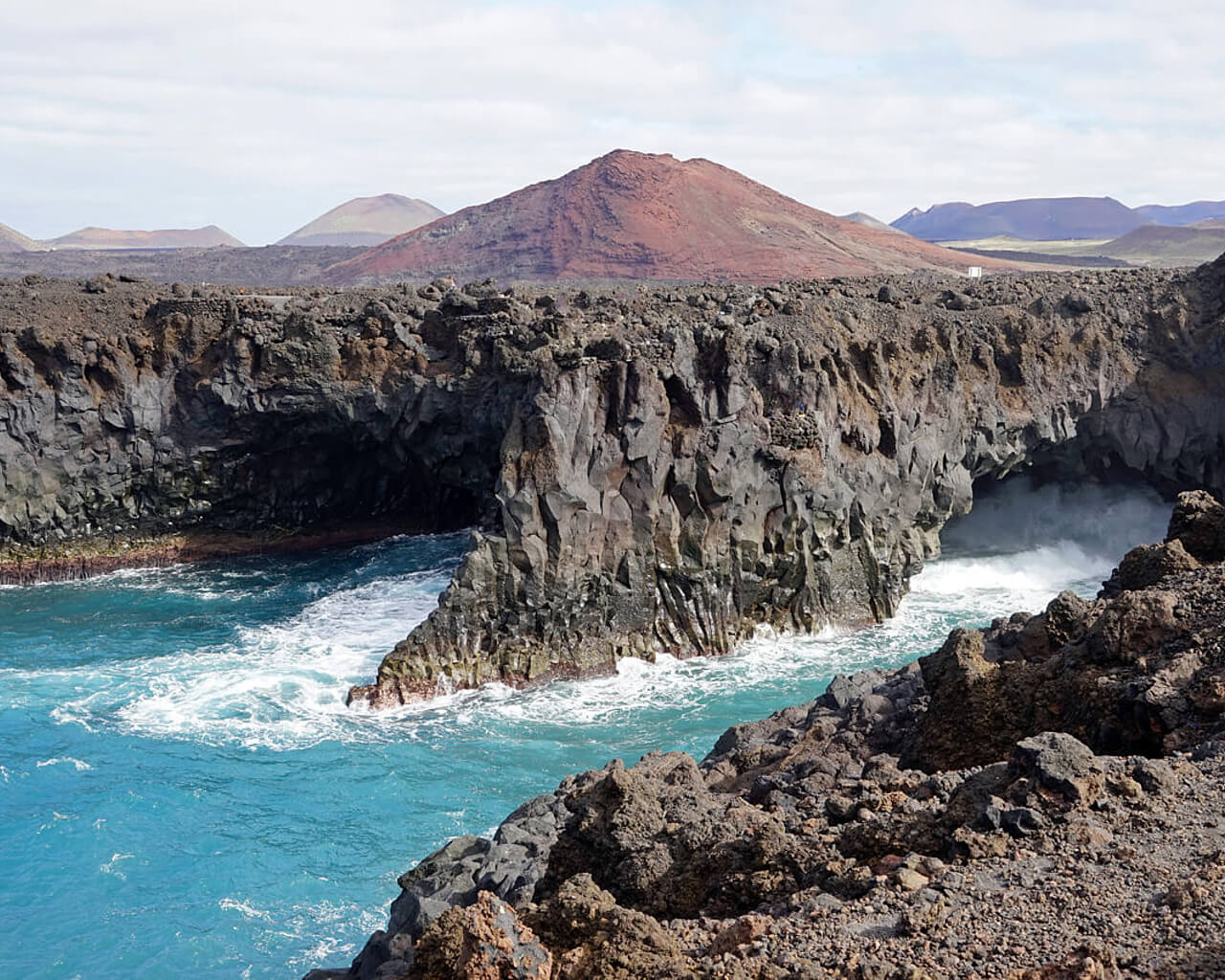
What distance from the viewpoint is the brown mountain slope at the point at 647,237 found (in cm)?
8094

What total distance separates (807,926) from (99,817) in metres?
19.0

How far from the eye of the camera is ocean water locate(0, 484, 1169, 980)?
839 inches

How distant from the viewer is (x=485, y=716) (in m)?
30.1

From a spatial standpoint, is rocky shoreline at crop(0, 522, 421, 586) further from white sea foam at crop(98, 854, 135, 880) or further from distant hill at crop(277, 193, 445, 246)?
distant hill at crop(277, 193, 445, 246)

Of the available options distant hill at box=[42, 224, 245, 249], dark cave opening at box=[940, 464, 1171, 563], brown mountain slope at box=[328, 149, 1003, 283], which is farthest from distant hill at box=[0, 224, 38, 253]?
dark cave opening at box=[940, 464, 1171, 563]

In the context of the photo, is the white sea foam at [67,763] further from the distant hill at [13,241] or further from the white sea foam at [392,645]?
the distant hill at [13,241]

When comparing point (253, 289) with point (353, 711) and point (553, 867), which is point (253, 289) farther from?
point (553, 867)

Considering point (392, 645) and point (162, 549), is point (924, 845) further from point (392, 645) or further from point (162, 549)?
point (162, 549)

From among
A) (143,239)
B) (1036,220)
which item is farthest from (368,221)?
(1036,220)

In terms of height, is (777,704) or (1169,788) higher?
(1169,788)

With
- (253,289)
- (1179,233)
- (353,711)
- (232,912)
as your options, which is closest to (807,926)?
(232,912)

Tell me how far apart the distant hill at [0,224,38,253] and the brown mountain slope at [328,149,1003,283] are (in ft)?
209

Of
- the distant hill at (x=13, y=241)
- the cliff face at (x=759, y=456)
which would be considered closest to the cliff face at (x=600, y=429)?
the cliff face at (x=759, y=456)

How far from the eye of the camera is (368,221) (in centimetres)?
17000
